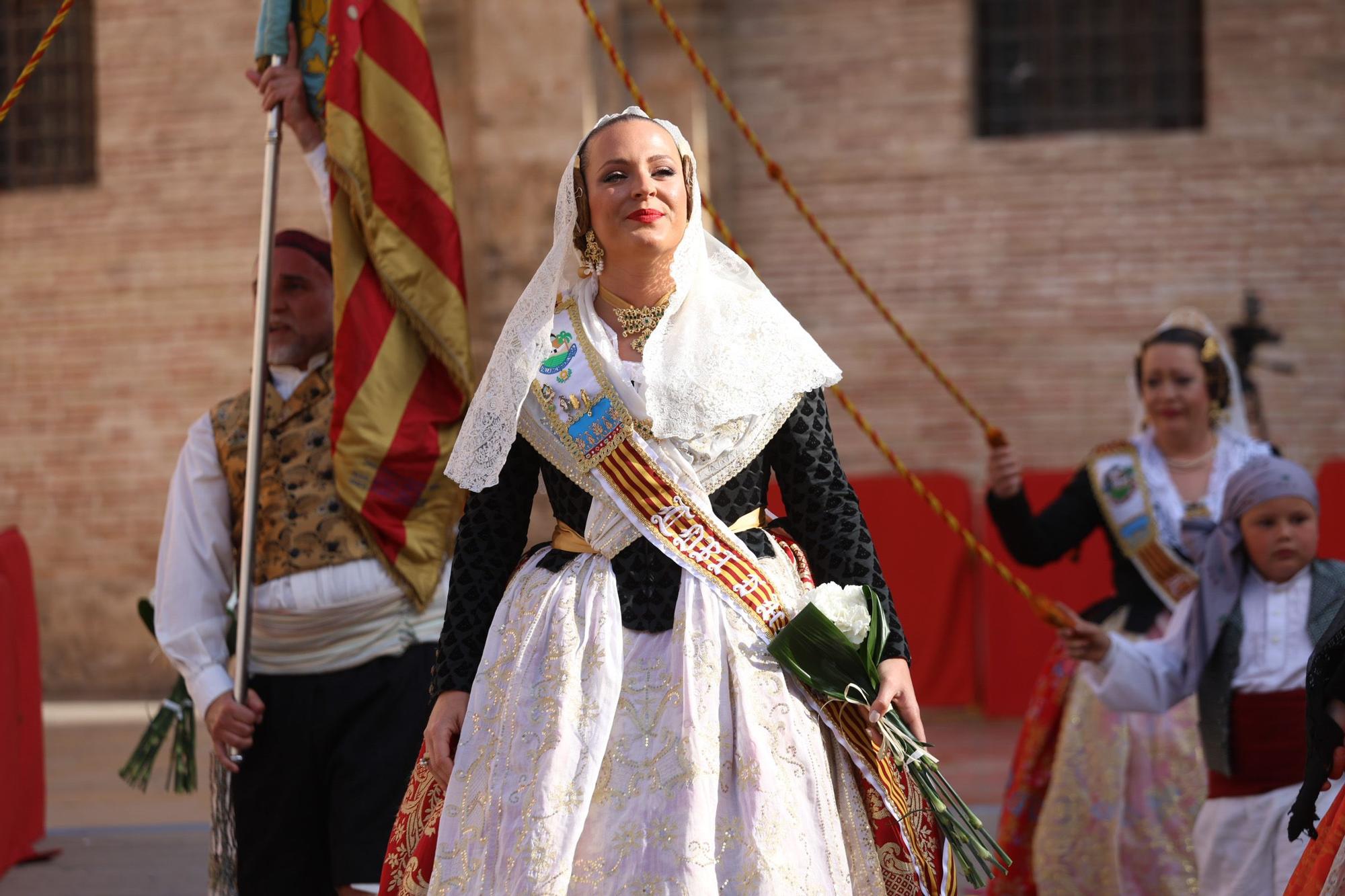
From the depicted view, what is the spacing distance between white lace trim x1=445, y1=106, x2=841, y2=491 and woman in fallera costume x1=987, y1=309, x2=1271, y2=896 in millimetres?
2244

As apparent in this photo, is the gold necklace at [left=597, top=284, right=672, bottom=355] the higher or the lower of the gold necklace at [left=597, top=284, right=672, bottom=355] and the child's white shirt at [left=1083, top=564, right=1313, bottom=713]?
the higher

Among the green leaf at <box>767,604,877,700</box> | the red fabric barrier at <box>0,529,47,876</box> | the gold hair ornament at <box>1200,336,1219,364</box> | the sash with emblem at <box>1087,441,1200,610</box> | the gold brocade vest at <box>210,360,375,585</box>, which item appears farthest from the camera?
the red fabric barrier at <box>0,529,47,876</box>

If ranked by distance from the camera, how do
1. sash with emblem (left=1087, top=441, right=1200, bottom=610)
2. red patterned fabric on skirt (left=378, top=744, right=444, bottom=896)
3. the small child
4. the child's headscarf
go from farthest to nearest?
sash with emblem (left=1087, top=441, right=1200, bottom=610) → the child's headscarf → the small child → red patterned fabric on skirt (left=378, top=744, right=444, bottom=896)

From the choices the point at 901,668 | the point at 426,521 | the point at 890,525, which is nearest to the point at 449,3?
the point at 890,525

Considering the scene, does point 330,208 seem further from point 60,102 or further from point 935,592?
point 60,102

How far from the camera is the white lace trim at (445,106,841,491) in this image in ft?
9.70

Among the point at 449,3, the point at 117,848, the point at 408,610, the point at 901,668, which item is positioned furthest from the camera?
the point at 449,3

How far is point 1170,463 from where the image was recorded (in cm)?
543

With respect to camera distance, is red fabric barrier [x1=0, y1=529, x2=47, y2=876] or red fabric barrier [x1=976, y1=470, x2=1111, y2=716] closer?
red fabric barrier [x1=0, y1=529, x2=47, y2=876]

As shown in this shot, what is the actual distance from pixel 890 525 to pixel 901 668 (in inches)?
260

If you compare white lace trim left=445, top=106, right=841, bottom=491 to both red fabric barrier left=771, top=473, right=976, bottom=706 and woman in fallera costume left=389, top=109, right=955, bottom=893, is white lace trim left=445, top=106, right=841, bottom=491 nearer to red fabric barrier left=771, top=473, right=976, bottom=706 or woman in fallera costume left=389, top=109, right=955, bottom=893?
woman in fallera costume left=389, top=109, right=955, bottom=893

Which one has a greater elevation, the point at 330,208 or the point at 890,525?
the point at 330,208

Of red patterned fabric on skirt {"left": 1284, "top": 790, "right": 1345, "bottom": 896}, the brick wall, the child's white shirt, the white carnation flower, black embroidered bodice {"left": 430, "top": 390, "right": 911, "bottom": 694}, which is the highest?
the brick wall

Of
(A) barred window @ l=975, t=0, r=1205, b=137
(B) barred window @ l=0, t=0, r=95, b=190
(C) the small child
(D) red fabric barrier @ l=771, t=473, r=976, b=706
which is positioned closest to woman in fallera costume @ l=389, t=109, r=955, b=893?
(C) the small child
